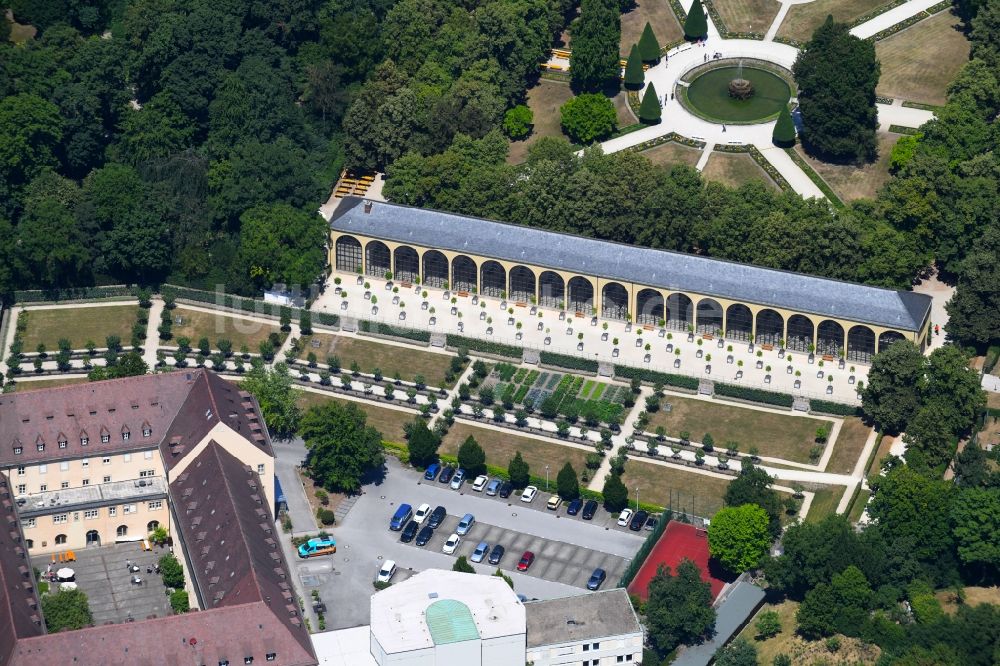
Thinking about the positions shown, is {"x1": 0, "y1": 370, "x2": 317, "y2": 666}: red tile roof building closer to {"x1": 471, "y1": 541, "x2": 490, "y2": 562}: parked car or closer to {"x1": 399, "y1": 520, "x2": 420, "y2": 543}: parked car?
{"x1": 399, "y1": 520, "x2": 420, "y2": 543}: parked car

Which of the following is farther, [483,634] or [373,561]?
[373,561]

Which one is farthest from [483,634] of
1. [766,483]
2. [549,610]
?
[766,483]

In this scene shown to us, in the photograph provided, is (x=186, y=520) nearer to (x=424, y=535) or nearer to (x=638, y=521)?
(x=424, y=535)

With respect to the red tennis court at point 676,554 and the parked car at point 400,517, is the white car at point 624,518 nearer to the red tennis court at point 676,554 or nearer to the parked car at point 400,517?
the red tennis court at point 676,554

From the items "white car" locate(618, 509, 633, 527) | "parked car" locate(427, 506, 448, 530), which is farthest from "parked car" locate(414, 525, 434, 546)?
"white car" locate(618, 509, 633, 527)

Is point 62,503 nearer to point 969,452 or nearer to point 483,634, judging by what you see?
point 483,634

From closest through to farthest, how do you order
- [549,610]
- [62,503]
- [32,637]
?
[32,637] → [549,610] → [62,503]
